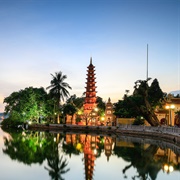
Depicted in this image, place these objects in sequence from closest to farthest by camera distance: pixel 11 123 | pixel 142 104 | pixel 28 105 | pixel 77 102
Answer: pixel 142 104, pixel 28 105, pixel 11 123, pixel 77 102

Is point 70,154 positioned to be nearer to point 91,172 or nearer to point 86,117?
point 91,172

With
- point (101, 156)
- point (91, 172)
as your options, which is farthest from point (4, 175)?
point (101, 156)

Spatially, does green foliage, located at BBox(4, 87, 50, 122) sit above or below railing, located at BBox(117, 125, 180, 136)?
above

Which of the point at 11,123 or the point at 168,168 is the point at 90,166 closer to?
the point at 168,168

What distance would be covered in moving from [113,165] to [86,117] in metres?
41.9

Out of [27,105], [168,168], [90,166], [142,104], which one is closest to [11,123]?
[27,105]

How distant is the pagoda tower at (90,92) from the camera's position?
63.2 meters

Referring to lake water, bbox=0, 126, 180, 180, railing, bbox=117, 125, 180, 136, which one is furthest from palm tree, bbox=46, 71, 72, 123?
lake water, bbox=0, 126, 180, 180

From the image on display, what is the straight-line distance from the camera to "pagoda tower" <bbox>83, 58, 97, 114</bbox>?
2489 inches

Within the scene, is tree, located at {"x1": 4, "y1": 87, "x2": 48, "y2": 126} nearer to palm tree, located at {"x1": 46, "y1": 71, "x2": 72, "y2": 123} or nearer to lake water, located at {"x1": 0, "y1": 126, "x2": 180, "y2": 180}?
palm tree, located at {"x1": 46, "y1": 71, "x2": 72, "y2": 123}

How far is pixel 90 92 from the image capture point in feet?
214

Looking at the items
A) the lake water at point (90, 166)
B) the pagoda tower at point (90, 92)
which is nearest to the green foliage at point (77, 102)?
the pagoda tower at point (90, 92)

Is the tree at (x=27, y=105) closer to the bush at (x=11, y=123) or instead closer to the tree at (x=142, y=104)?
the bush at (x=11, y=123)

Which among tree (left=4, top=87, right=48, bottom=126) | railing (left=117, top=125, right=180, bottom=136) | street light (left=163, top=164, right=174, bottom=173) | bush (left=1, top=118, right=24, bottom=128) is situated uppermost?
tree (left=4, top=87, right=48, bottom=126)
